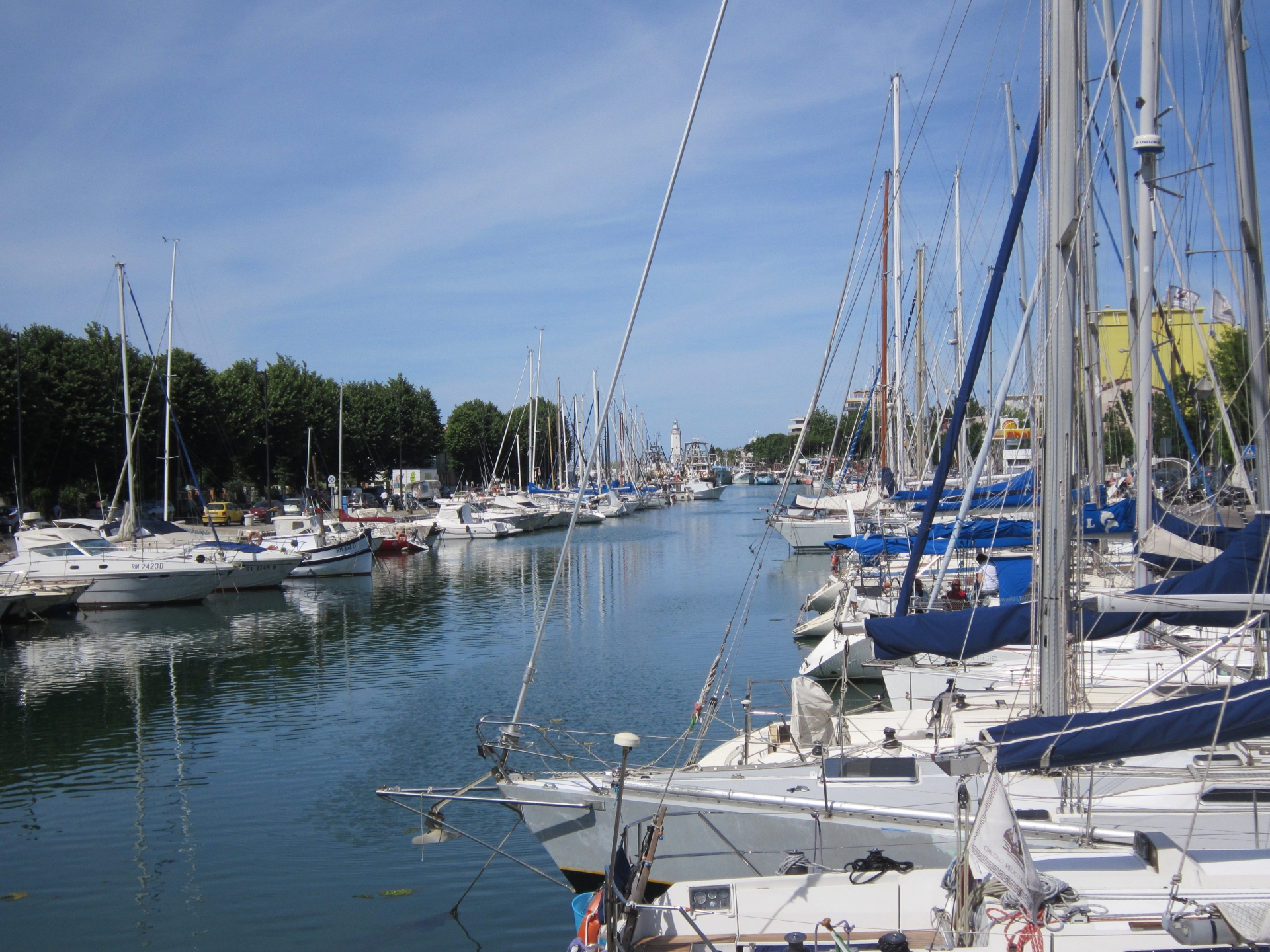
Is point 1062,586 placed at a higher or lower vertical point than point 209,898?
higher

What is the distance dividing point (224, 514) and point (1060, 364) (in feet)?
197

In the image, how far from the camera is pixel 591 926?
27.2ft

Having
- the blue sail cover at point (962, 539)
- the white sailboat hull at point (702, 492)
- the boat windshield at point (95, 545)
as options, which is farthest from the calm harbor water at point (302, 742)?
the white sailboat hull at point (702, 492)

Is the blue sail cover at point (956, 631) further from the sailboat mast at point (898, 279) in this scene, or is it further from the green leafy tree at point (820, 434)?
the green leafy tree at point (820, 434)

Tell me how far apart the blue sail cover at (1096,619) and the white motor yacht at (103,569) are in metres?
33.5

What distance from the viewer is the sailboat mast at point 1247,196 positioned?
12.1m

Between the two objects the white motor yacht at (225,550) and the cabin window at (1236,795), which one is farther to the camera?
the white motor yacht at (225,550)

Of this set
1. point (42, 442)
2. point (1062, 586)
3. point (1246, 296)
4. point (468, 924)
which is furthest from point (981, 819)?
point (42, 442)

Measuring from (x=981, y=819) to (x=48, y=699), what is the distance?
23.4 m

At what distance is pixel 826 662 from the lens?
21609 mm

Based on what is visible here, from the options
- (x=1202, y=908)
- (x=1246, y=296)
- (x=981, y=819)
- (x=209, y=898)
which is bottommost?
(x=209, y=898)

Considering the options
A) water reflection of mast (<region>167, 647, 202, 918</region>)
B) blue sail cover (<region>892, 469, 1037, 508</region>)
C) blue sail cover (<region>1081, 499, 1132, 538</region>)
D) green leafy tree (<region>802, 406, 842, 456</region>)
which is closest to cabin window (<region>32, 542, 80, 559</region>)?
water reflection of mast (<region>167, 647, 202, 918</region>)

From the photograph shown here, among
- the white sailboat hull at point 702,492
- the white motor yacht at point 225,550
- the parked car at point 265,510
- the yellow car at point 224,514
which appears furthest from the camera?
the white sailboat hull at point 702,492

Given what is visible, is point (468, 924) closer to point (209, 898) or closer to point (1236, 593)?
point (209, 898)
